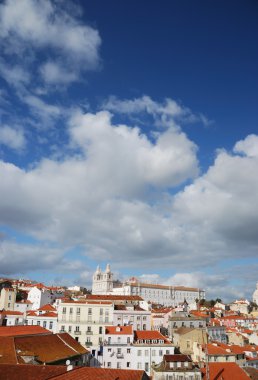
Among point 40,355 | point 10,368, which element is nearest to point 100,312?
point 40,355

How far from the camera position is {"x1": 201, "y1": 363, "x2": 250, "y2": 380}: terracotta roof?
58.7m

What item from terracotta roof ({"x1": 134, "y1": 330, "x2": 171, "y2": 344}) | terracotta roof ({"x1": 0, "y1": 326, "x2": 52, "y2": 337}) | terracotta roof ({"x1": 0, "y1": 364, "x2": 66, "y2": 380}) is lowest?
terracotta roof ({"x1": 0, "y1": 364, "x2": 66, "y2": 380})

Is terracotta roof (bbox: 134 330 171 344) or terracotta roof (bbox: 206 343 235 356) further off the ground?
terracotta roof (bbox: 134 330 171 344)

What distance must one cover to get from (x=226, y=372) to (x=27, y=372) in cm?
3699

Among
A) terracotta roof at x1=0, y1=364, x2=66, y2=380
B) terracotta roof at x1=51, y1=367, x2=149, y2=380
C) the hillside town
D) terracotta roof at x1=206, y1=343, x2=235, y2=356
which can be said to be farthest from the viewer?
terracotta roof at x1=206, y1=343, x2=235, y2=356

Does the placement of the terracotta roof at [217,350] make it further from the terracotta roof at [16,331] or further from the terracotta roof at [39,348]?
the terracotta roof at [16,331]

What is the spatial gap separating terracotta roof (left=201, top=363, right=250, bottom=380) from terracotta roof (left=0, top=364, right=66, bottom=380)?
103 feet

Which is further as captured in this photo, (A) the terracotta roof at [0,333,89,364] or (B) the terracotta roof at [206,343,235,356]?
(B) the terracotta roof at [206,343,235,356]

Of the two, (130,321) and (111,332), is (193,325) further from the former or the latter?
(111,332)

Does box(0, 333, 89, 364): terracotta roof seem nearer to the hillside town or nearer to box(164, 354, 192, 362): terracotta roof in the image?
the hillside town

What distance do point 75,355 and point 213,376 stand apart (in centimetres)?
2204

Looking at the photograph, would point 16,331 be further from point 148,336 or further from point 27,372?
point 148,336

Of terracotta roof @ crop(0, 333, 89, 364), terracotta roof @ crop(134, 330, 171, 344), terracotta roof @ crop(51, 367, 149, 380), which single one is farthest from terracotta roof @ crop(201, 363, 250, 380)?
terracotta roof @ crop(51, 367, 149, 380)

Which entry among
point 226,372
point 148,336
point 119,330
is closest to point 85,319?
point 119,330
